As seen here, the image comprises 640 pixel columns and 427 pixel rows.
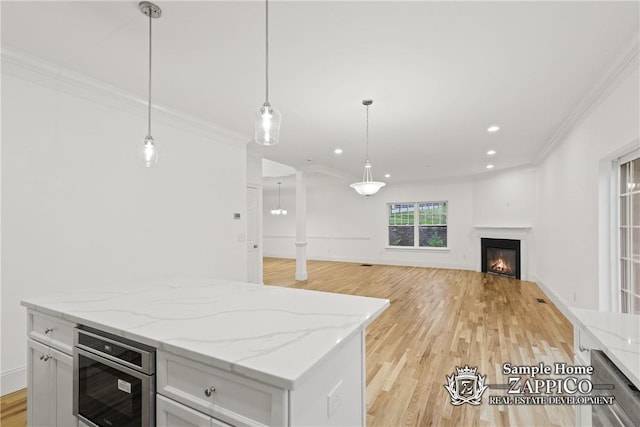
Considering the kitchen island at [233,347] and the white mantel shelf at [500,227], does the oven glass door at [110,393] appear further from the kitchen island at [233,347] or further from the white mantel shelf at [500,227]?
the white mantel shelf at [500,227]

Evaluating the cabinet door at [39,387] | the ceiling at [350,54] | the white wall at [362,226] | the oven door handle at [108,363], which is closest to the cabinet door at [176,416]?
the oven door handle at [108,363]

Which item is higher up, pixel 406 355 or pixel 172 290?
pixel 172 290

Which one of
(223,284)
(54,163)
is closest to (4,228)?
(54,163)

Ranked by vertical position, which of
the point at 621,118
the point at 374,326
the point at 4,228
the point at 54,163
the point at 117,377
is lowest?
the point at 374,326

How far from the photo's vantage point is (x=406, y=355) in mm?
2965

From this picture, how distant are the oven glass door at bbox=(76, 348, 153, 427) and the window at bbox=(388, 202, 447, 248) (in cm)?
853

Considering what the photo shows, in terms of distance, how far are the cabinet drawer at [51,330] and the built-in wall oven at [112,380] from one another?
117mm

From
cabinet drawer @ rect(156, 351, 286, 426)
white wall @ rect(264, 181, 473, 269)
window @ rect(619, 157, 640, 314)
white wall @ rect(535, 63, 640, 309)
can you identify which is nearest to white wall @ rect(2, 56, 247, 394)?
cabinet drawer @ rect(156, 351, 286, 426)

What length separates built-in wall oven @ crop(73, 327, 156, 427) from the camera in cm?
118

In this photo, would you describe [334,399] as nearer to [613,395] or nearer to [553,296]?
[613,395]

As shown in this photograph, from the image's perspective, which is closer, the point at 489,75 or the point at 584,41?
the point at 584,41

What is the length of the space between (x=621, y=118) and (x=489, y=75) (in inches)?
45.1

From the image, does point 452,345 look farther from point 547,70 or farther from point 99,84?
point 99,84

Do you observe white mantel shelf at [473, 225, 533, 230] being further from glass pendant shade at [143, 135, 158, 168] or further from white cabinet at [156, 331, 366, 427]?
glass pendant shade at [143, 135, 158, 168]
